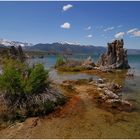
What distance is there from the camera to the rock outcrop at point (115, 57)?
182 ft

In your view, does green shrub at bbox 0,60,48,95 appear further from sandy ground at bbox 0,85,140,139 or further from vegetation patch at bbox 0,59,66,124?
sandy ground at bbox 0,85,140,139

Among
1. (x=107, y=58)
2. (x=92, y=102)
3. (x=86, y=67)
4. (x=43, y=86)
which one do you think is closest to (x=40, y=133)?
(x=43, y=86)

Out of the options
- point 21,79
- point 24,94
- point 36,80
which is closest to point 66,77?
point 36,80

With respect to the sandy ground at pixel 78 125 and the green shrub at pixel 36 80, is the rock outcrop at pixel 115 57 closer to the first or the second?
the green shrub at pixel 36 80

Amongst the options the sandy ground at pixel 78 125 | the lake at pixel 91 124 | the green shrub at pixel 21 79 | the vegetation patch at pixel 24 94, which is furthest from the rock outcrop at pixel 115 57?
the sandy ground at pixel 78 125

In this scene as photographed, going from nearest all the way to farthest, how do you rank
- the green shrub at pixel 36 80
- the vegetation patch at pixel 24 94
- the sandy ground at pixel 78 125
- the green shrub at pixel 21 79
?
the sandy ground at pixel 78 125 → the vegetation patch at pixel 24 94 → the green shrub at pixel 21 79 → the green shrub at pixel 36 80

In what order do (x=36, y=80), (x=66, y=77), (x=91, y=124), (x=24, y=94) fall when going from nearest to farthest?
(x=91, y=124) → (x=24, y=94) → (x=36, y=80) → (x=66, y=77)

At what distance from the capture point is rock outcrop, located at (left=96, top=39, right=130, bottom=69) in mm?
55403

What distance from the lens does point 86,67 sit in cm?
5094

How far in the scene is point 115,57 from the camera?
56.7 m

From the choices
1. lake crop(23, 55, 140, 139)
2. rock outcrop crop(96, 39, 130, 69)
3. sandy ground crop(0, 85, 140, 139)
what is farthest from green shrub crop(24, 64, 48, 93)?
rock outcrop crop(96, 39, 130, 69)

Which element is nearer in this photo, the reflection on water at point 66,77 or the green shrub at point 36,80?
the green shrub at point 36,80

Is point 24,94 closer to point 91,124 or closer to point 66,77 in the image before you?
point 91,124

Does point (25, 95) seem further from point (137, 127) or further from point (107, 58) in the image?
point (107, 58)
